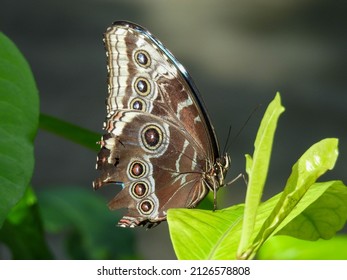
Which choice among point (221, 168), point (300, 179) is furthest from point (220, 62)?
point (300, 179)

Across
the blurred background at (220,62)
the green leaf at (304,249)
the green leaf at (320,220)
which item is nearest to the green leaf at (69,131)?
the green leaf at (304,249)

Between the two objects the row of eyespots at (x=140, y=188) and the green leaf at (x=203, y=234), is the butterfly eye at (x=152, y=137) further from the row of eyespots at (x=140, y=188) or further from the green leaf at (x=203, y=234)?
the green leaf at (x=203, y=234)

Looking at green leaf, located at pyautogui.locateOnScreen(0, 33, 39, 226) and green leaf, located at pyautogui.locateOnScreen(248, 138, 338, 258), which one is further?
green leaf, located at pyautogui.locateOnScreen(0, 33, 39, 226)

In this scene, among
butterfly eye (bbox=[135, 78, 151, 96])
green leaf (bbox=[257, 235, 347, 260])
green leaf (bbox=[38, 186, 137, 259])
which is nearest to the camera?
green leaf (bbox=[257, 235, 347, 260])

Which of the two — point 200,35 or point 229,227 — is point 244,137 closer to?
point 200,35

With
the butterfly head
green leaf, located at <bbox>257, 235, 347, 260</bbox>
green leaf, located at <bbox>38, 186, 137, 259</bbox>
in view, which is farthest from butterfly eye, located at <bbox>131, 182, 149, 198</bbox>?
green leaf, located at <bbox>38, 186, 137, 259</bbox>

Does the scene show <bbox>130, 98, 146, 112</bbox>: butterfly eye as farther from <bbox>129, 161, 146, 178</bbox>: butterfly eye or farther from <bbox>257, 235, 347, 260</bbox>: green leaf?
<bbox>257, 235, 347, 260</bbox>: green leaf

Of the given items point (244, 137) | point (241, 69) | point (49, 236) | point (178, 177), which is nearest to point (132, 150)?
point (178, 177)
